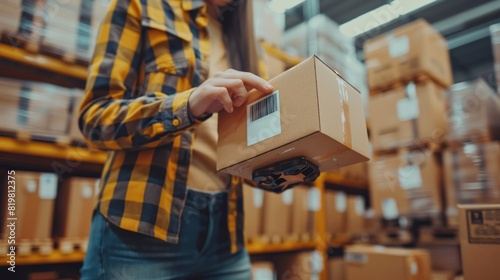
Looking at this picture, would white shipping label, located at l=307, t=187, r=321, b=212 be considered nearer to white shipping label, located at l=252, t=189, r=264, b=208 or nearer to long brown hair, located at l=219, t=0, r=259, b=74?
white shipping label, located at l=252, t=189, r=264, b=208

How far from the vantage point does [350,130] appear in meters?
0.66

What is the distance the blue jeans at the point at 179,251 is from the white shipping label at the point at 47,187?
0.86m

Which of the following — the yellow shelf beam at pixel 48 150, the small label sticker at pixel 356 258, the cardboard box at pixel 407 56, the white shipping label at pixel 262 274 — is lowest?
the white shipping label at pixel 262 274

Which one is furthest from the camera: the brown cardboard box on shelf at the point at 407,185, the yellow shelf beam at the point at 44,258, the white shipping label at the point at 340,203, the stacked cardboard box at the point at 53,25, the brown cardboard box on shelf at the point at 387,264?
the white shipping label at the point at 340,203

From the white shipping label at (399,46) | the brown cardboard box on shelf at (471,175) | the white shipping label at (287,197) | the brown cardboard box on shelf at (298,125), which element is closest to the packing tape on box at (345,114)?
the brown cardboard box on shelf at (298,125)

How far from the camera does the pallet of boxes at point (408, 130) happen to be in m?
2.40

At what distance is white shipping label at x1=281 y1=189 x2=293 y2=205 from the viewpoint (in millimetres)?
2256

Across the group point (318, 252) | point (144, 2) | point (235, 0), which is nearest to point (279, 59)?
point (318, 252)

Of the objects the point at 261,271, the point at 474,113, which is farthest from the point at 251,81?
the point at 474,113

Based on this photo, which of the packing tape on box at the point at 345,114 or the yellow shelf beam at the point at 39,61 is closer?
the packing tape on box at the point at 345,114

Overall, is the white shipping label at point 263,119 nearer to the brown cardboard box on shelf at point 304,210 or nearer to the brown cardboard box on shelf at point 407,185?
the brown cardboard box on shelf at point 304,210

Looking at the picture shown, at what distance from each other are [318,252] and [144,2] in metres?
2.15

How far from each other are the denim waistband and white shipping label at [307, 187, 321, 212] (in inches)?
67.4

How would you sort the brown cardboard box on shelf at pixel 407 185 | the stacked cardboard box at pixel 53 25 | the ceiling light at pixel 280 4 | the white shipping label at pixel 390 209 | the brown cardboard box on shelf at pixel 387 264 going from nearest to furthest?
the stacked cardboard box at pixel 53 25
the brown cardboard box on shelf at pixel 387 264
the brown cardboard box on shelf at pixel 407 185
the white shipping label at pixel 390 209
the ceiling light at pixel 280 4
